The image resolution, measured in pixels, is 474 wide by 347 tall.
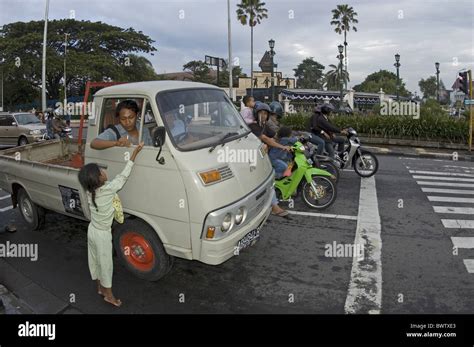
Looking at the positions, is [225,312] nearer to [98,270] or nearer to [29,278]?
[98,270]

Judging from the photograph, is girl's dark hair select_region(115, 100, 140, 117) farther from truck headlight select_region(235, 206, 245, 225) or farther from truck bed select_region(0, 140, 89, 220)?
truck headlight select_region(235, 206, 245, 225)

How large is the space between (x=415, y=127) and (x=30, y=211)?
15181 millimetres

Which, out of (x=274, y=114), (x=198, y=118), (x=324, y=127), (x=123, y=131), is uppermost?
(x=274, y=114)

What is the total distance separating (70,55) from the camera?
43.4 metres

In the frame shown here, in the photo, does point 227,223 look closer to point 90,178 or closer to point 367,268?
point 90,178

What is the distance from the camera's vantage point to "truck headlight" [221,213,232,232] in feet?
12.4

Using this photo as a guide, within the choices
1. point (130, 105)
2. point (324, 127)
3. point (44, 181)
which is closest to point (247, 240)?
point (130, 105)

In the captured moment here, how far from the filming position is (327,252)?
512 cm

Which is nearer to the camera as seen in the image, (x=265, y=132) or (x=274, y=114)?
(x=265, y=132)

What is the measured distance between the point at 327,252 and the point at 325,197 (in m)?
1.91

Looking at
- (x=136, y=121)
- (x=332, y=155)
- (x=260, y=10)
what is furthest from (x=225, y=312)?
(x=260, y=10)

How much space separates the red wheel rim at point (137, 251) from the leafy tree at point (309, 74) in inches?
3815

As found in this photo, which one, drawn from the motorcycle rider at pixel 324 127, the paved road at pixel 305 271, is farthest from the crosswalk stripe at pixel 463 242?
the motorcycle rider at pixel 324 127

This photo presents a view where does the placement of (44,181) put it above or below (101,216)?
above
